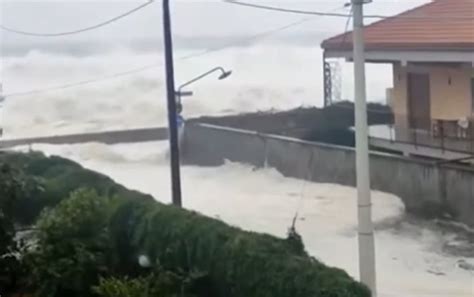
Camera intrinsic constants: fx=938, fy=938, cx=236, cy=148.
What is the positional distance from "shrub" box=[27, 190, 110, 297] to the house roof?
433 inches

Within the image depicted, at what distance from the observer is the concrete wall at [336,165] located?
54.6 ft

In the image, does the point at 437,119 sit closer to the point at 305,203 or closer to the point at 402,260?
the point at 305,203

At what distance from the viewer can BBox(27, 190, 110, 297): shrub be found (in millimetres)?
8844

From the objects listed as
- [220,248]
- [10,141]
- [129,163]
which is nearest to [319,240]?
[220,248]

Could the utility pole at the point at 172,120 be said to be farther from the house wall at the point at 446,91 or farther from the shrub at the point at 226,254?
the house wall at the point at 446,91

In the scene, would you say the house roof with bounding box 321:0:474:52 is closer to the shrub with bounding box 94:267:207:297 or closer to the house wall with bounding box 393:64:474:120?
the house wall with bounding box 393:64:474:120

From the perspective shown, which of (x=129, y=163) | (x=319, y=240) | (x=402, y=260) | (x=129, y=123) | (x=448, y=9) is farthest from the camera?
(x=129, y=123)

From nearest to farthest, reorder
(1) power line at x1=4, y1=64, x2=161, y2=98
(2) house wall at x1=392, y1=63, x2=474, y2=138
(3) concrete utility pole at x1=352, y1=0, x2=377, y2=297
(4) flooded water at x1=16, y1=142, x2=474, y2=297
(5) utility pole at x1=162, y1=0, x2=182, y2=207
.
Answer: (3) concrete utility pole at x1=352, y1=0, x2=377, y2=297
(4) flooded water at x1=16, y1=142, x2=474, y2=297
(5) utility pole at x1=162, y1=0, x2=182, y2=207
(2) house wall at x1=392, y1=63, x2=474, y2=138
(1) power line at x1=4, y1=64, x2=161, y2=98

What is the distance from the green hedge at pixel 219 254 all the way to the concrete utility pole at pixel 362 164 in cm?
47

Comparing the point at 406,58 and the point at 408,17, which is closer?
the point at 406,58

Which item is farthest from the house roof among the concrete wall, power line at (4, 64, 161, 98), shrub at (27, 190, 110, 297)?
power line at (4, 64, 161, 98)

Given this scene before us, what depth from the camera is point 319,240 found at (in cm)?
1592

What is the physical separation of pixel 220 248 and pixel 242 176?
578 inches

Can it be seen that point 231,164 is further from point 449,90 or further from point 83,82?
point 83,82
